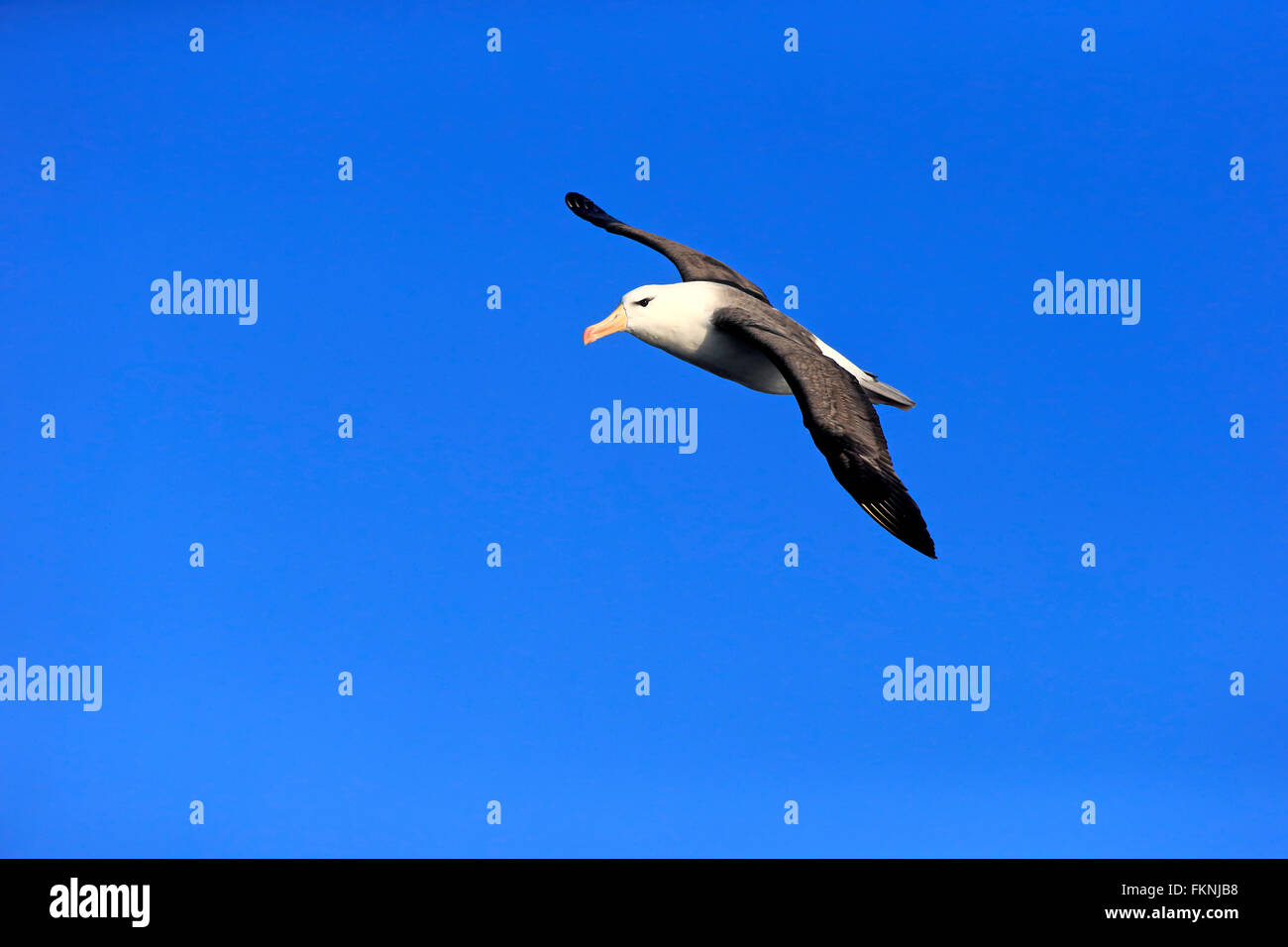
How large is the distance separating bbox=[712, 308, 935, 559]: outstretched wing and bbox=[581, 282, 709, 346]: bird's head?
0.59 m

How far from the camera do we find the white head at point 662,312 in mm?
8656

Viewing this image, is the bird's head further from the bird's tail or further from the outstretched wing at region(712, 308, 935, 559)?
the bird's tail

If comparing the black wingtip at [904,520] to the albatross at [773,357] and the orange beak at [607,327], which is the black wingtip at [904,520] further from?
the orange beak at [607,327]

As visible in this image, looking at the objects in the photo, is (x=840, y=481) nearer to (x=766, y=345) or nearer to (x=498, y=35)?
(x=766, y=345)

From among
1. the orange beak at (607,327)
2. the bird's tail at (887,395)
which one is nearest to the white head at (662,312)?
the orange beak at (607,327)

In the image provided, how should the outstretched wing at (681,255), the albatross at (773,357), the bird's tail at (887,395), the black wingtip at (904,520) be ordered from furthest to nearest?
1. the outstretched wing at (681,255)
2. the bird's tail at (887,395)
3. the albatross at (773,357)
4. the black wingtip at (904,520)

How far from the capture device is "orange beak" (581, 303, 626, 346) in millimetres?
9016

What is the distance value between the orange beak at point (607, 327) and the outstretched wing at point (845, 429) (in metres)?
1.11

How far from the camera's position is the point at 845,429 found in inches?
272

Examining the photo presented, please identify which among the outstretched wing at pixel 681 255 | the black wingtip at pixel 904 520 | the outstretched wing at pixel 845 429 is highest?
the outstretched wing at pixel 681 255

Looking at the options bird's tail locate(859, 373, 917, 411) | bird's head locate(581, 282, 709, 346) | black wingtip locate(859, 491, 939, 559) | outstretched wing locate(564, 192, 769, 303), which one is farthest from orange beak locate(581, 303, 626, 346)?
black wingtip locate(859, 491, 939, 559)

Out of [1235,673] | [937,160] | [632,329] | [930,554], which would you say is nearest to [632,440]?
[632,329]

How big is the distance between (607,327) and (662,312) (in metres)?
0.50
